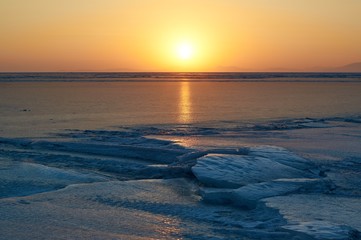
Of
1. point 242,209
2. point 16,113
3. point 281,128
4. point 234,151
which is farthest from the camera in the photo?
point 16,113

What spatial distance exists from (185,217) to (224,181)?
152cm

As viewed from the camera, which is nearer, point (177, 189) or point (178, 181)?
point (177, 189)

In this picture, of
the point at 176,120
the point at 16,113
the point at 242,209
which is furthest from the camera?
the point at 16,113

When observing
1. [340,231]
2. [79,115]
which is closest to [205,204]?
[340,231]

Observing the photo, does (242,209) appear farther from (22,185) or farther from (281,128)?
(281,128)

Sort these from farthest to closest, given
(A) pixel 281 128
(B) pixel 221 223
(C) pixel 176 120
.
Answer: (C) pixel 176 120
(A) pixel 281 128
(B) pixel 221 223

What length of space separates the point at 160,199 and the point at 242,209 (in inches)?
45.6

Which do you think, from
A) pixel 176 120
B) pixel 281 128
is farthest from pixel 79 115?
pixel 281 128

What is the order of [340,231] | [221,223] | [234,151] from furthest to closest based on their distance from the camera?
1. [234,151]
2. [221,223]
3. [340,231]

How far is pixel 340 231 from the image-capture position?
571 cm

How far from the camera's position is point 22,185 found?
7.98m

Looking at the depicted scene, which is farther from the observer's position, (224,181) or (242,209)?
(224,181)

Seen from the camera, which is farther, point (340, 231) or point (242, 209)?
point (242, 209)

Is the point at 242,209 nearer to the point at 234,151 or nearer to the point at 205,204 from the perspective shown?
the point at 205,204
